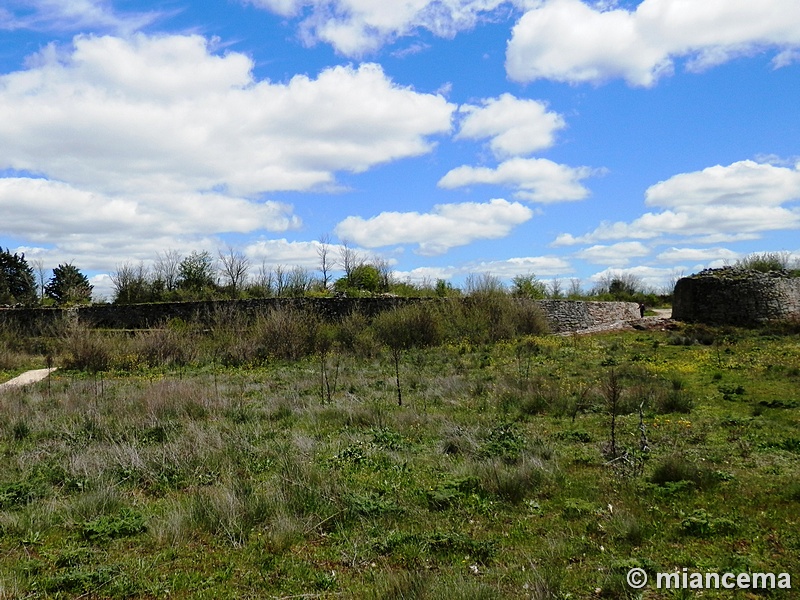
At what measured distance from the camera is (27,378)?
1867cm

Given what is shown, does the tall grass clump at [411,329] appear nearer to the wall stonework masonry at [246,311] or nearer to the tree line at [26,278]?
the wall stonework masonry at [246,311]

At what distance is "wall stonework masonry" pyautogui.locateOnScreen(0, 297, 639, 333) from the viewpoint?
29719 millimetres

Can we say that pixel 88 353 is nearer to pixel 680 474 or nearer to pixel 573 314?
pixel 680 474

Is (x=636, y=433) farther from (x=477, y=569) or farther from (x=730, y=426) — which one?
(x=477, y=569)

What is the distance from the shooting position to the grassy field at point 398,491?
4543 millimetres

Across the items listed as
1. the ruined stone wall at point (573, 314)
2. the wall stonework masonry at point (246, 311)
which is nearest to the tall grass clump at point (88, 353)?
the wall stonework masonry at point (246, 311)

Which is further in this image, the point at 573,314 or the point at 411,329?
the point at 573,314

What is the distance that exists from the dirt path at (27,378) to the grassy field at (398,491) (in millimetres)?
4191

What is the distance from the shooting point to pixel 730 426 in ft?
30.6

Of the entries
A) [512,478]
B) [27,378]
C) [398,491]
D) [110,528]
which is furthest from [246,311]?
[512,478]

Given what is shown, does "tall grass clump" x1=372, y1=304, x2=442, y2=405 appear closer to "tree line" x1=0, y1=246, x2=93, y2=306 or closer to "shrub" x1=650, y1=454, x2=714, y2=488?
"shrub" x1=650, y1=454, x2=714, y2=488

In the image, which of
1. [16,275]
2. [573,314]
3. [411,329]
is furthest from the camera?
[16,275]

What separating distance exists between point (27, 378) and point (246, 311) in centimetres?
1298

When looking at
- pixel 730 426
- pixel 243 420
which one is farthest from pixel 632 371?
pixel 243 420
